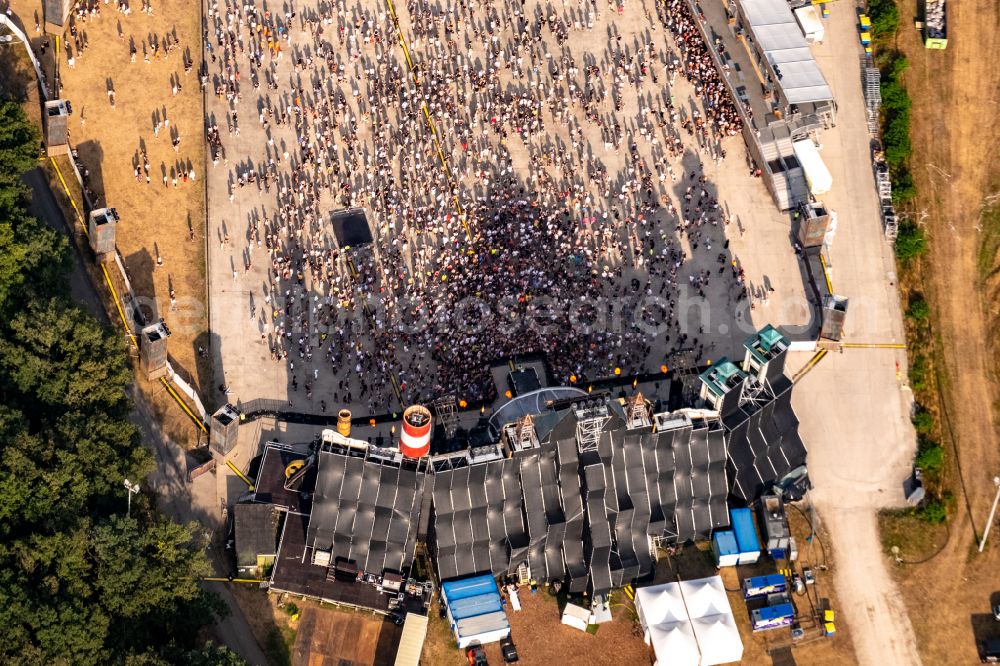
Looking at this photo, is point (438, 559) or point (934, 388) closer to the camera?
point (438, 559)

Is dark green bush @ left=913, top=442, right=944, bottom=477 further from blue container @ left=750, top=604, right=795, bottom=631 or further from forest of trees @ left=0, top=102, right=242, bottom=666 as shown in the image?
forest of trees @ left=0, top=102, right=242, bottom=666

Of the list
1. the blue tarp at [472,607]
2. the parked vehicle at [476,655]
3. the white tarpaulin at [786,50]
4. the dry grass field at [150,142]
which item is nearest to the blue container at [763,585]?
the blue tarp at [472,607]

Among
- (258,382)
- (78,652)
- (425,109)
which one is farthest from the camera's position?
(425,109)

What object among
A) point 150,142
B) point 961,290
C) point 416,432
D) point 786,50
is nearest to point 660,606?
point 416,432

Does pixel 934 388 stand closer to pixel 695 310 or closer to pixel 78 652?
pixel 695 310

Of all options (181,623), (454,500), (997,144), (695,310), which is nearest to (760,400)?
(695,310)

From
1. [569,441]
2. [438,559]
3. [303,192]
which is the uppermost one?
[303,192]

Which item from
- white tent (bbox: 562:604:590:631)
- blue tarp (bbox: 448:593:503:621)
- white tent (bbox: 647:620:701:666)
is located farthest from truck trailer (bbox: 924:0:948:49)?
blue tarp (bbox: 448:593:503:621)

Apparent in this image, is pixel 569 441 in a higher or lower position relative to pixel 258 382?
lower

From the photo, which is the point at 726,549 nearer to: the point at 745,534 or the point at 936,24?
the point at 745,534
